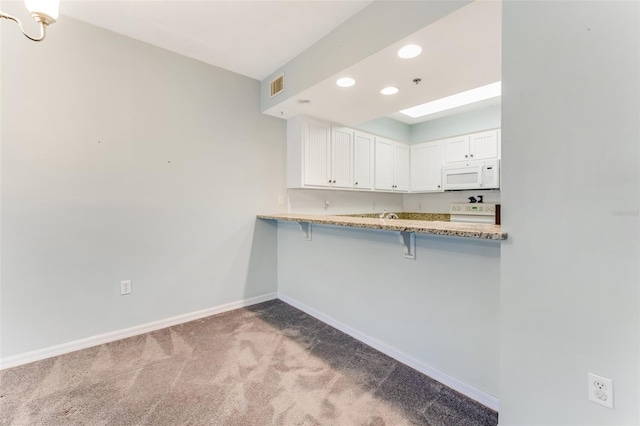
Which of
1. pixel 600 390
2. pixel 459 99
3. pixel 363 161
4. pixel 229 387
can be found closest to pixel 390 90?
pixel 363 161

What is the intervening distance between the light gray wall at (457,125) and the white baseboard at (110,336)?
3.81m

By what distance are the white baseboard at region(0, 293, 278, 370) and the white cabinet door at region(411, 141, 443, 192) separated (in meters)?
3.33

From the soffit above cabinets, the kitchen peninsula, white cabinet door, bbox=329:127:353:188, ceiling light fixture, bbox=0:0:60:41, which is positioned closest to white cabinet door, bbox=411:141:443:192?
white cabinet door, bbox=329:127:353:188

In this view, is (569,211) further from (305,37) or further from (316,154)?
(316,154)

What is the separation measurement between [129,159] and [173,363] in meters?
1.73

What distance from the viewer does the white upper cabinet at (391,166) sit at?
4.28 metres

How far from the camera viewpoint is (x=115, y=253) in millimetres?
2318

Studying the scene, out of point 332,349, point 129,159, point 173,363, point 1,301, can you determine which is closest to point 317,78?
point 129,159

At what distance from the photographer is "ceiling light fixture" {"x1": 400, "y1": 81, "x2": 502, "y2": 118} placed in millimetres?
3412

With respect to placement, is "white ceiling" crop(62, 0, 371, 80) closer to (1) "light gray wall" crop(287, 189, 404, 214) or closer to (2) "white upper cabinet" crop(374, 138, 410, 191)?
(1) "light gray wall" crop(287, 189, 404, 214)

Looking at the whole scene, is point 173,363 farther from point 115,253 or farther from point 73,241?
point 73,241

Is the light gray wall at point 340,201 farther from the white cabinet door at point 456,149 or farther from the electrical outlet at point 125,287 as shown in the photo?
the electrical outlet at point 125,287

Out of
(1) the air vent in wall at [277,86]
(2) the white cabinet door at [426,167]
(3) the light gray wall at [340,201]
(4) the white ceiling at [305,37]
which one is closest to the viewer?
(4) the white ceiling at [305,37]

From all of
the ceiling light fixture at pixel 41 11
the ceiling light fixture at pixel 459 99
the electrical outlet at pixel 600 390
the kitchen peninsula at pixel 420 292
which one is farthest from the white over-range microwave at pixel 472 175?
the ceiling light fixture at pixel 41 11
